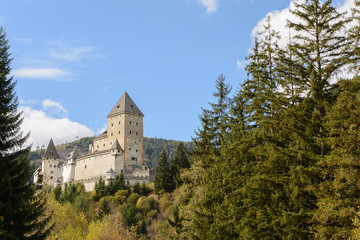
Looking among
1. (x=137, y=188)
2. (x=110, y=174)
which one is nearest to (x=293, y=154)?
(x=137, y=188)

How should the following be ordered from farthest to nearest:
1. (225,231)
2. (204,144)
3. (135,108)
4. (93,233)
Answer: (135,108)
(93,233)
(204,144)
(225,231)

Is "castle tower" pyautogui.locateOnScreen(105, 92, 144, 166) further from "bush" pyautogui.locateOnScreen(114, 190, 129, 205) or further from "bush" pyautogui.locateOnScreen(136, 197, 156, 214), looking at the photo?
"bush" pyautogui.locateOnScreen(136, 197, 156, 214)

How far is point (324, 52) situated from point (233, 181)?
8.43m

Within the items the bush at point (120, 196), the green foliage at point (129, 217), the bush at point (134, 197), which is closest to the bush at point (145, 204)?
the bush at point (134, 197)

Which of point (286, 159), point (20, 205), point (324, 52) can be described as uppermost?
point (324, 52)

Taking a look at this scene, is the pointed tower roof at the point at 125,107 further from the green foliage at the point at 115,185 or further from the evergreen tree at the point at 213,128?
the evergreen tree at the point at 213,128

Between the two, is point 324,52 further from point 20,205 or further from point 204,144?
point 20,205

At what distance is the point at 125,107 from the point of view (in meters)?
85.7

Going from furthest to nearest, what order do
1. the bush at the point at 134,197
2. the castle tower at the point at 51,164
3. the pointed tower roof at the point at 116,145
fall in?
the castle tower at the point at 51,164 < the pointed tower roof at the point at 116,145 < the bush at the point at 134,197

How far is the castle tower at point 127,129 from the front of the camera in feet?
265

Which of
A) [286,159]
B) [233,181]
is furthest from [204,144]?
[286,159]

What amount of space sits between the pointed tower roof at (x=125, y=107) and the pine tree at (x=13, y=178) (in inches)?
2662

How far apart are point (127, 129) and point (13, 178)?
2661 inches

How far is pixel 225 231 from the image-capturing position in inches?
826
